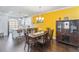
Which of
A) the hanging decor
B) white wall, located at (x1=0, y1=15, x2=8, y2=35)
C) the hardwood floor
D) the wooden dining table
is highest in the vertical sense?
the hanging decor

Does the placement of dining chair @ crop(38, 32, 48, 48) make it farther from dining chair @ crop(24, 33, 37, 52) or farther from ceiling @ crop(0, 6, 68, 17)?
ceiling @ crop(0, 6, 68, 17)

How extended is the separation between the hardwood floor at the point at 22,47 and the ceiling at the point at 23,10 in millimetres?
627

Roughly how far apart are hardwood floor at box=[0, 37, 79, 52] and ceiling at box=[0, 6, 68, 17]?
2.06 feet

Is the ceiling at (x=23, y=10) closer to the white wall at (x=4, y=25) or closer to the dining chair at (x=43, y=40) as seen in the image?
the white wall at (x=4, y=25)

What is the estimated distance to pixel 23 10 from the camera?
2.59 meters

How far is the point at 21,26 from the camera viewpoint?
264 centimetres

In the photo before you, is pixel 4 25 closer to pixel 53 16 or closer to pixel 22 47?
pixel 22 47

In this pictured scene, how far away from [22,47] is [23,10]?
0.93 meters

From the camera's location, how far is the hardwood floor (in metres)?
2.60

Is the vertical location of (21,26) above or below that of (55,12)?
below

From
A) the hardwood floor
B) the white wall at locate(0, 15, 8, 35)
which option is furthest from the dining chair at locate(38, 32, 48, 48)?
the white wall at locate(0, 15, 8, 35)
